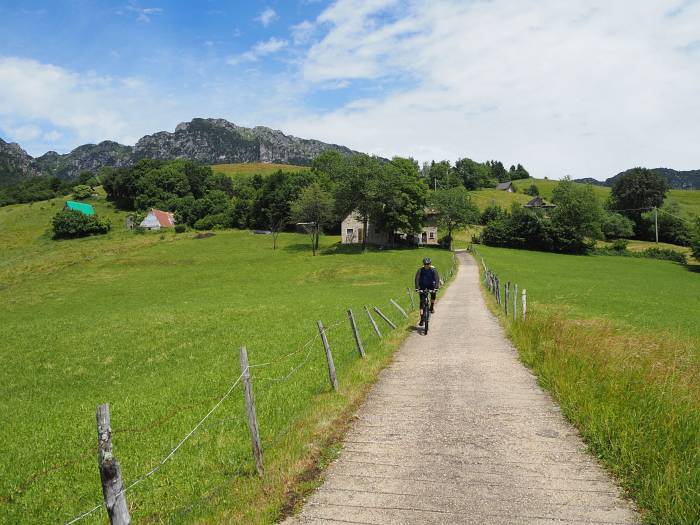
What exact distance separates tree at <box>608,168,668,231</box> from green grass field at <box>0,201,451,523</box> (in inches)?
3386

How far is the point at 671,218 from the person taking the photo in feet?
290

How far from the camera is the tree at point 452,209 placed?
7862cm

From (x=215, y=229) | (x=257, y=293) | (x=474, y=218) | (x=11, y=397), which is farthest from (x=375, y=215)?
(x=11, y=397)

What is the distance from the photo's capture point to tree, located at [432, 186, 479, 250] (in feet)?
258

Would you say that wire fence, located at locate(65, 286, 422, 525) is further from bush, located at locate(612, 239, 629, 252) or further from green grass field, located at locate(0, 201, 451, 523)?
bush, located at locate(612, 239, 629, 252)

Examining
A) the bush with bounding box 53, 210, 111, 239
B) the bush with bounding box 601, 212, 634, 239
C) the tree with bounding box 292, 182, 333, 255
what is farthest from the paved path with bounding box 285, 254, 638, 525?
the bush with bounding box 601, 212, 634, 239

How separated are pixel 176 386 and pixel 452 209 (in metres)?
71.0

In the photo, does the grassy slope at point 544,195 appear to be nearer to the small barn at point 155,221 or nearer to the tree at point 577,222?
the tree at point 577,222

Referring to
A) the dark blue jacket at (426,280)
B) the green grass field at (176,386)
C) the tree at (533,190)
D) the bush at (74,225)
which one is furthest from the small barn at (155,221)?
the tree at (533,190)

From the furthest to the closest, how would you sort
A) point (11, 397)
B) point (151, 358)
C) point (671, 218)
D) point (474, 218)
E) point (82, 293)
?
point (671, 218), point (474, 218), point (82, 293), point (151, 358), point (11, 397)

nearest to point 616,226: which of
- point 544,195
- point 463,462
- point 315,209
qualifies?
point 315,209

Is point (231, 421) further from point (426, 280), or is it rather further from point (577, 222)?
point (577, 222)

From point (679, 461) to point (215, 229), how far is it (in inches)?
3678

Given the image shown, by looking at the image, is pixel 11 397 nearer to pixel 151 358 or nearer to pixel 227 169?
pixel 151 358
